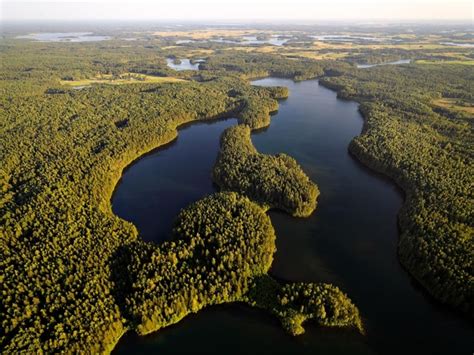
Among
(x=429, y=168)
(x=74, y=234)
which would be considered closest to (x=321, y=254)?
(x=429, y=168)

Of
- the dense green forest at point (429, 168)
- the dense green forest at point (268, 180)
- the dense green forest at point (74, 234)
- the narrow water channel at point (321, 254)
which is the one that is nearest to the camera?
the dense green forest at point (74, 234)

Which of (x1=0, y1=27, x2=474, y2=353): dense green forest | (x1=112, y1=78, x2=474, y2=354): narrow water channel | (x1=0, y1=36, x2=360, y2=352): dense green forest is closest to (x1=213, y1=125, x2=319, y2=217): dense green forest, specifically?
(x1=0, y1=27, x2=474, y2=353): dense green forest

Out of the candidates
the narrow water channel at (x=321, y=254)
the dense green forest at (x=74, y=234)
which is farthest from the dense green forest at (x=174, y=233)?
the narrow water channel at (x=321, y=254)

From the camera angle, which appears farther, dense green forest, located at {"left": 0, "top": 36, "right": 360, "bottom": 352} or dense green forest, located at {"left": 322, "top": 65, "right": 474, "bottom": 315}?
dense green forest, located at {"left": 322, "top": 65, "right": 474, "bottom": 315}

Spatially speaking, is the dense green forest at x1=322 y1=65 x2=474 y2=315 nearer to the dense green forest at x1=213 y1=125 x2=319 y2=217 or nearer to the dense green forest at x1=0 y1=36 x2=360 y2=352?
the dense green forest at x1=213 y1=125 x2=319 y2=217

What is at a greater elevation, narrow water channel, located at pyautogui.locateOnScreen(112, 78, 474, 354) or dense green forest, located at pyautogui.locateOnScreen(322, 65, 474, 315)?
dense green forest, located at pyautogui.locateOnScreen(322, 65, 474, 315)

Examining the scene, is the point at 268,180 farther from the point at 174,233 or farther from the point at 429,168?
the point at 429,168

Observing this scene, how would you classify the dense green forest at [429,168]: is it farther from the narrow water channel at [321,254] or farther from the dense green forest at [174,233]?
the narrow water channel at [321,254]

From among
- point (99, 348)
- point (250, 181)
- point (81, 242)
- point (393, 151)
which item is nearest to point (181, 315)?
point (99, 348)

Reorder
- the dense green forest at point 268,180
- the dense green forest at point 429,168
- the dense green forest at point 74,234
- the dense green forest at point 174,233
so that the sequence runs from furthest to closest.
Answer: the dense green forest at point 268,180 < the dense green forest at point 429,168 < the dense green forest at point 174,233 < the dense green forest at point 74,234

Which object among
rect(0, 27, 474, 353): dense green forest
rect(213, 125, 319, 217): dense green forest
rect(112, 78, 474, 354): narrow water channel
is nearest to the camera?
rect(112, 78, 474, 354): narrow water channel
